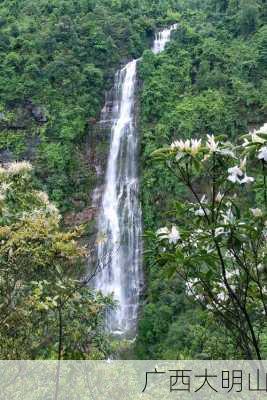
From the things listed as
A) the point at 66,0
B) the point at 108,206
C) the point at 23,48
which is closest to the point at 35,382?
the point at 108,206

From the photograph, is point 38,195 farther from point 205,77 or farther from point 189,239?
point 205,77

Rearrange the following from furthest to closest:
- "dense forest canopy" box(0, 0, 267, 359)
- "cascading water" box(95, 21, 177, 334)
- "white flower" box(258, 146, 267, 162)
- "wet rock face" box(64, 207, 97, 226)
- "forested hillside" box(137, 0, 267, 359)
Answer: "wet rock face" box(64, 207, 97, 226) < "dense forest canopy" box(0, 0, 267, 359) < "cascading water" box(95, 21, 177, 334) < "forested hillside" box(137, 0, 267, 359) < "white flower" box(258, 146, 267, 162)

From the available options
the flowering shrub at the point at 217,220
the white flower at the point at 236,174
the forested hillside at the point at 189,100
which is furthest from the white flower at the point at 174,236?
the forested hillside at the point at 189,100

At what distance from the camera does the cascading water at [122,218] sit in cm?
1362

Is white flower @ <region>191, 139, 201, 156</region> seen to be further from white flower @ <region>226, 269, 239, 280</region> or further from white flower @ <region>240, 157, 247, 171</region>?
white flower @ <region>226, 269, 239, 280</region>

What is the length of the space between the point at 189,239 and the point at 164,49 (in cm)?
1976

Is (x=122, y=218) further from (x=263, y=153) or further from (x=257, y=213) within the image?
(x=263, y=153)

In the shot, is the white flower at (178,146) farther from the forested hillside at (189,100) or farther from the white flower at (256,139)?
the forested hillside at (189,100)

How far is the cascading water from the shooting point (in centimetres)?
1362

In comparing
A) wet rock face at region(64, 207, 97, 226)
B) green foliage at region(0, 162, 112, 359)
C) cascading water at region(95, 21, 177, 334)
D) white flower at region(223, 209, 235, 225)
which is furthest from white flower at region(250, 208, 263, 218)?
wet rock face at region(64, 207, 97, 226)

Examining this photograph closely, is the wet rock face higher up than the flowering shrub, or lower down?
higher up

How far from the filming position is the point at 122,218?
15141 mm

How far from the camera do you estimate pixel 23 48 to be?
20.0 meters

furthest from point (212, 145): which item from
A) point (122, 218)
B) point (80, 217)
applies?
point (80, 217)
